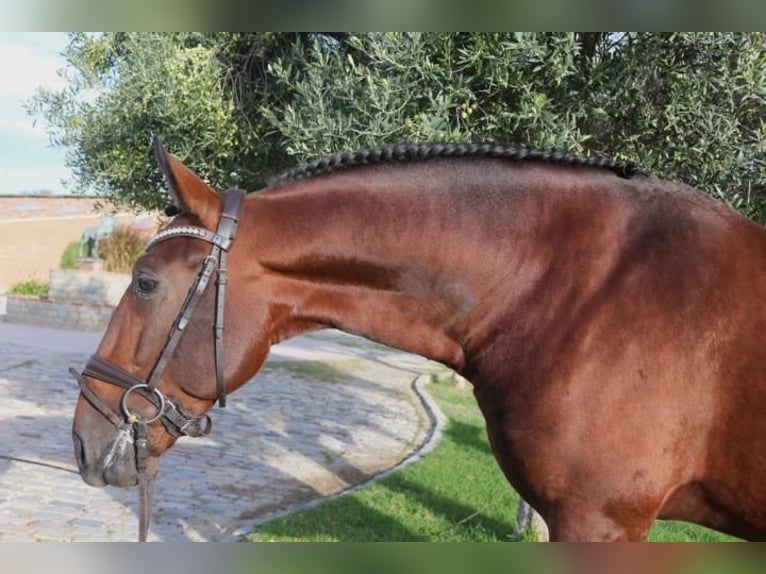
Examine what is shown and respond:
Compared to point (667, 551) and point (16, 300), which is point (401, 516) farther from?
point (16, 300)

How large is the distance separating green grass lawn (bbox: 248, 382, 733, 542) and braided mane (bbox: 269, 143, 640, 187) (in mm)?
3063

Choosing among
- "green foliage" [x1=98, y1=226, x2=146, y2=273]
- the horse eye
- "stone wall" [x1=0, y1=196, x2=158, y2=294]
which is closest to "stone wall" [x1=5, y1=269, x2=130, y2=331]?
"green foliage" [x1=98, y1=226, x2=146, y2=273]

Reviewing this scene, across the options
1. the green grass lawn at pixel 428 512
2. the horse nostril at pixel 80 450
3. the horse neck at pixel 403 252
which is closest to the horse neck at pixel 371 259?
the horse neck at pixel 403 252

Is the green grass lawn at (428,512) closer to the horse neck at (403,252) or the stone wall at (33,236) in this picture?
the horse neck at (403,252)

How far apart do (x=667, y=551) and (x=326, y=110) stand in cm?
318

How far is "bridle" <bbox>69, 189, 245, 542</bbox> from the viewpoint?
241 cm

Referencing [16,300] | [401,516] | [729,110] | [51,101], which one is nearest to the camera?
[729,110]

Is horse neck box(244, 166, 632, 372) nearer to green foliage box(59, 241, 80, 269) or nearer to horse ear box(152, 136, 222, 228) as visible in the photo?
horse ear box(152, 136, 222, 228)

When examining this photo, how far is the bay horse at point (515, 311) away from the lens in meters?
2.14

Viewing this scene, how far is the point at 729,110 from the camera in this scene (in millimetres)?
3744

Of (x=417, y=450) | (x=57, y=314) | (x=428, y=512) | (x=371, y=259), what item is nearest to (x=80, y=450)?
(x=371, y=259)

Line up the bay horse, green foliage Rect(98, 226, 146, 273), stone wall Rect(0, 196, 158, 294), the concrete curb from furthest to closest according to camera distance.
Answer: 1. stone wall Rect(0, 196, 158, 294)
2. green foliage Rect(98, 226, 146, 273)
3. the concrete curb
4. the bay horse

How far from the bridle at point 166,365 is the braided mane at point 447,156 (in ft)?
1.11

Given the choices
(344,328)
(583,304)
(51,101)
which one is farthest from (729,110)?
(51,101)
